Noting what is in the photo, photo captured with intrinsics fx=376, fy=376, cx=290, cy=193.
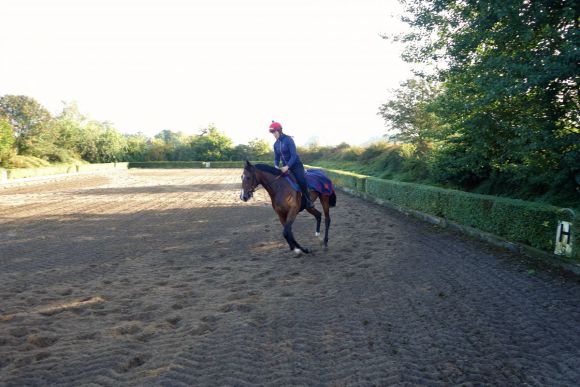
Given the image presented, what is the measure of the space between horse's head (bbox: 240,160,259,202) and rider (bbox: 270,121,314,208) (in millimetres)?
609

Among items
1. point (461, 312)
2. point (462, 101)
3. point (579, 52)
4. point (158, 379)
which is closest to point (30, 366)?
point (158, 379)

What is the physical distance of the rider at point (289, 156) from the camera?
785 cm

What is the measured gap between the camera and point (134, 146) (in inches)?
2712

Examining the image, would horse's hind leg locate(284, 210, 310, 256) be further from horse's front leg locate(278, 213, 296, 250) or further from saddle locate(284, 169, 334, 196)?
saddle locate(284, 169, 334, 196)

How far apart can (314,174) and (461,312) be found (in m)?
4.92

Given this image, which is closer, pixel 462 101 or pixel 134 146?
pixel 462 101

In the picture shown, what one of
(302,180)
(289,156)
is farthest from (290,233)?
(289,156)

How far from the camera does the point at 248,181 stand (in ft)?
25.2

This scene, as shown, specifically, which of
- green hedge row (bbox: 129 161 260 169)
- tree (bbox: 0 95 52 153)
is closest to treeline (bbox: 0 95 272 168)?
tree (bbox: 0 95 52 153)

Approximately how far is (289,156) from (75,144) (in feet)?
191

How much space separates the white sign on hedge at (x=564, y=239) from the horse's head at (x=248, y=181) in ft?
19.7

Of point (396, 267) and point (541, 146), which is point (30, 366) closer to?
point (396, 267)

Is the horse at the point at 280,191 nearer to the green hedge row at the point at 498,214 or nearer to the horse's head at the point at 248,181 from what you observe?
the horse's head at the point at 248,181

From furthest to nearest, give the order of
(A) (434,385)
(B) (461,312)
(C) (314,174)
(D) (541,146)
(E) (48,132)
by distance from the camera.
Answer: (E) (48,132), (C) (314,174), (D) (541,146), (B) (461,312), (A) (434,385)
